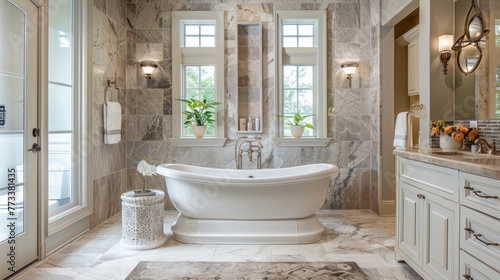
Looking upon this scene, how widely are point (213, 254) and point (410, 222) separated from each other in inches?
61.7

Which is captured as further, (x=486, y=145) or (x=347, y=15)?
(x=347, y=15)

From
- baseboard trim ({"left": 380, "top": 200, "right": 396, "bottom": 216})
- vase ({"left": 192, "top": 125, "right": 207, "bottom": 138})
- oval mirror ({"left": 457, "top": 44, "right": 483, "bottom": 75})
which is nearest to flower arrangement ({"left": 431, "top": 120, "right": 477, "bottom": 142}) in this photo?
oval mirror ({"left": 457, "top": 44, "right": 483, "bottom": 75})

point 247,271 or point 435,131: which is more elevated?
point 435,131

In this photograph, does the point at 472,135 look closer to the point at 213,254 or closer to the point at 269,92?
the point at 213,254

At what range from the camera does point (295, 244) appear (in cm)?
313

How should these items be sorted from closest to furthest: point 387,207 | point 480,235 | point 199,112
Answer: point 480,235 → point 387,207 → point 199,112

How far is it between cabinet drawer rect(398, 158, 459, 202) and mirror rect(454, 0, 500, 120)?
28.4 inches

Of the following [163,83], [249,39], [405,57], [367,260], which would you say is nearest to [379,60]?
[405,57]

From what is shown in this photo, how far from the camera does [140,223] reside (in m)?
2.98

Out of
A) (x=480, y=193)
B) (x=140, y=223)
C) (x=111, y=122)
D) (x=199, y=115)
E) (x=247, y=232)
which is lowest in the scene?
(x=247, y=232)

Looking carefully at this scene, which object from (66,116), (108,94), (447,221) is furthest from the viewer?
(108,94)

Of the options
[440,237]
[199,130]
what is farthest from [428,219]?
[199,130]

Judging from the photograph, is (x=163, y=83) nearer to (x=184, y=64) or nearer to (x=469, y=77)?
(x=184, y=64)

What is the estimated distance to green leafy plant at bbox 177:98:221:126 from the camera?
423 centimetres
